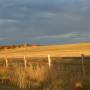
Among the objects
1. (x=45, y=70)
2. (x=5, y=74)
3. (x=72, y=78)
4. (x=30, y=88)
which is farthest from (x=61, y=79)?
(x=5, y=74)

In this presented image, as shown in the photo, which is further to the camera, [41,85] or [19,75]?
[19,75]

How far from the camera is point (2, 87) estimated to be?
58.5 feet

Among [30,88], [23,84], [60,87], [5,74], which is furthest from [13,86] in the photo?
[5,74]

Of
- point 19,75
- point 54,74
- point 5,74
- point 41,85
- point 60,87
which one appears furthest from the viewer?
point 5,74

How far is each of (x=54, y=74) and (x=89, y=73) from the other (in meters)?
1.76

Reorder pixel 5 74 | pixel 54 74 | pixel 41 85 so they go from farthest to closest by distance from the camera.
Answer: pixel 5 74
pixel 54 74
pixel 41 85

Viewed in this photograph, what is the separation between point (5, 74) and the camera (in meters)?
23.3

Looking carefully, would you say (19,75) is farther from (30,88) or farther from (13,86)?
(30,88)

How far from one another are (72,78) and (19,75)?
3.83 m

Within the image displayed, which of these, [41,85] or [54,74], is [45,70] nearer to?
[54,74]

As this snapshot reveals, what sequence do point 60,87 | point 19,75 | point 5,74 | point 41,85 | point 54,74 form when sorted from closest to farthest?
point 60,87 → point 41,85 → point 54,74 → point 19,75 → point 5,74

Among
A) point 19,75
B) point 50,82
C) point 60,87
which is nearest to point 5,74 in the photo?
point 19,75

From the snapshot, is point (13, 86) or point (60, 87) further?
point (13, 86)

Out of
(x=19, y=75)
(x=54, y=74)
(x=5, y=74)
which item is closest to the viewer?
(x=54, y=74)
